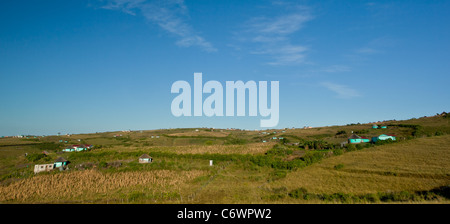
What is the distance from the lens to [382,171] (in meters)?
31.1

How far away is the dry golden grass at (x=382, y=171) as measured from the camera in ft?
86.4

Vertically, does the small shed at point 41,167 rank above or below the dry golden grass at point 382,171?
below

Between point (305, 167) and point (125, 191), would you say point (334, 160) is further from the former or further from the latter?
point (125, 191)

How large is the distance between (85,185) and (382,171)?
39.3m

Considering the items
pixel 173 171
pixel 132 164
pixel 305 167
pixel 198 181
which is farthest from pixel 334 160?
pixel 132 164

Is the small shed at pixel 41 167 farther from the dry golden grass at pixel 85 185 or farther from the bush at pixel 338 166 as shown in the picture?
the bush at pixel 338 166

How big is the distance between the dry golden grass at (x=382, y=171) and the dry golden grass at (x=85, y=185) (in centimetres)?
1546

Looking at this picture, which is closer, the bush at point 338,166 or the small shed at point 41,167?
the bush at point 338,166

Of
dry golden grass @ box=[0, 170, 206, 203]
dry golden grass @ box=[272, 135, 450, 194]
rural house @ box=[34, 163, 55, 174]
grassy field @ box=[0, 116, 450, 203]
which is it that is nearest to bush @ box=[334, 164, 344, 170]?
dry golden grass @ box=[272, 135, 450, 194]

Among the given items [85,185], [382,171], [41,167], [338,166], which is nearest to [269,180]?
[338,166]

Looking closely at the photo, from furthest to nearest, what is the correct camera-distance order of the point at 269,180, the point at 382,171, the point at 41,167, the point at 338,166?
the point at 41,167, the point at 338,166, the point at 269,180, the point at 382,171

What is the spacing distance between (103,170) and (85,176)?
5264mm

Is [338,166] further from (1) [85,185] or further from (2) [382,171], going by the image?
(1) [85,185]

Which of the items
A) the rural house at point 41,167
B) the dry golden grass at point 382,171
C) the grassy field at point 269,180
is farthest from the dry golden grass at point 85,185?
the dry golden grass at point 382,171
